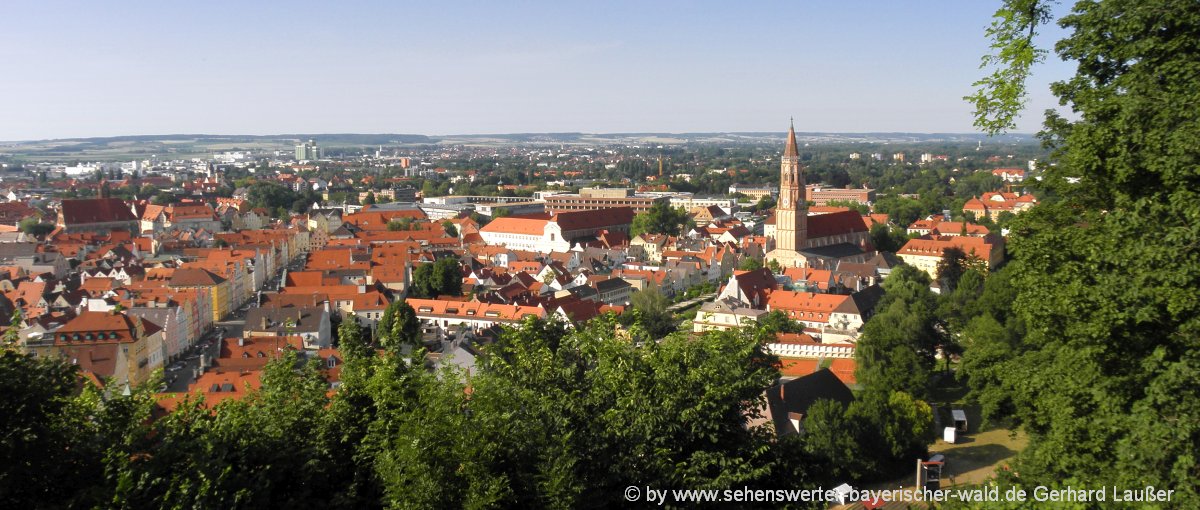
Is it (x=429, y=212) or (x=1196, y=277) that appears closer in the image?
(x=1196, y=277)

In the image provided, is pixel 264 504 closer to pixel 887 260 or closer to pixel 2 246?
pixel 887 260

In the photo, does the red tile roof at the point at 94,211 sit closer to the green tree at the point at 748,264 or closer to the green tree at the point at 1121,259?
the green tree at the point at 748,264

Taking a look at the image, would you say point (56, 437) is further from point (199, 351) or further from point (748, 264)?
point (748, 264)

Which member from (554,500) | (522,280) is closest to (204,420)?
(554,500)

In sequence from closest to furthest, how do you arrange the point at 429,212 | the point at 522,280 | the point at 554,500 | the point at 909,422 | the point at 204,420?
the point at 554,500 < the point at 204,420 < the point at 909,422 < the point at 522,280 < the point at 429,212

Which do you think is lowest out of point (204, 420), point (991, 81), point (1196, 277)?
point (204, 420)

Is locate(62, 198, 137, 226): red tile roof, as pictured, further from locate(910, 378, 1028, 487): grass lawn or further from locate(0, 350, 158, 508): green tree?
locate(0, 350, 158, 508): green tree

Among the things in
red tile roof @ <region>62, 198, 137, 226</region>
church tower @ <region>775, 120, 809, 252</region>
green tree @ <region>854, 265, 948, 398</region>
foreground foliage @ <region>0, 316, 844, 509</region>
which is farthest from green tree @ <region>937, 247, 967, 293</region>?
red tile roof @ <region>62, 198, 137, 226</region>

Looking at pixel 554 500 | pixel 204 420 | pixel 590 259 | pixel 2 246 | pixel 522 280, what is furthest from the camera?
pixel 590 259
